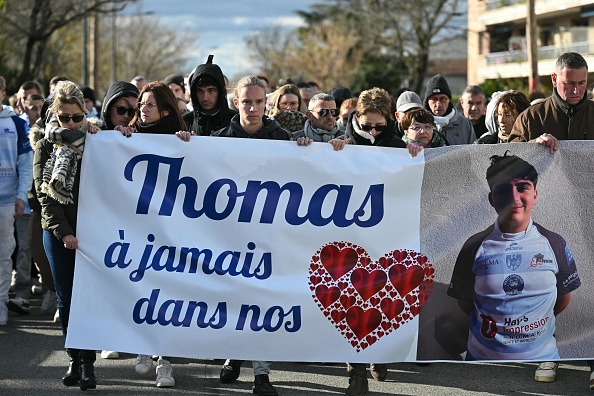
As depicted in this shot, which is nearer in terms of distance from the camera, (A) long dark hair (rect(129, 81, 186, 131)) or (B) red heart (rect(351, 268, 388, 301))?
(B) red heart (rect(351, 268, 388, 301))

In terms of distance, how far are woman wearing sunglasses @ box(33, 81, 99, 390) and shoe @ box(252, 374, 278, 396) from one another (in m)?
1.07

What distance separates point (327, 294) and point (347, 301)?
138 mm

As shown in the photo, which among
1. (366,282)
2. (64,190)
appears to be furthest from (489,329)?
(64,190)

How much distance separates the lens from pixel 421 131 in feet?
24.2

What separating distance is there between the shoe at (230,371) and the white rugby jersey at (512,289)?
1.56m

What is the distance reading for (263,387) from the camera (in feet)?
20.5

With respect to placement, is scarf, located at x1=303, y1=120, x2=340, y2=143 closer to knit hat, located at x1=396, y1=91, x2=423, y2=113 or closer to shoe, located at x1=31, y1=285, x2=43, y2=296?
knit hat, located at x1=396, y1=91, x2=423, y2=113

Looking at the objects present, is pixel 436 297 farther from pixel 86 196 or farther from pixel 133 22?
pixel 133 22

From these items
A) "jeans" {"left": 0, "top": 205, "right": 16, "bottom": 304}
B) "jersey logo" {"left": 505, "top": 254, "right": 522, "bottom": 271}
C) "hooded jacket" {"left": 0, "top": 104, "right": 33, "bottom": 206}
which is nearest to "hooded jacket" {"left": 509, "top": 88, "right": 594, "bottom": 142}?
"jersey logo" {"left": 505, "top": 254, "right": 522, "bottom": 271}

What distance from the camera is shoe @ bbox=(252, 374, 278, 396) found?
6.23 m

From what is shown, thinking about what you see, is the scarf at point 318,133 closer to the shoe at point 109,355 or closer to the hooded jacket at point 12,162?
the shoe at point 109,355

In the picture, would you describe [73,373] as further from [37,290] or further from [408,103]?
[37,290]

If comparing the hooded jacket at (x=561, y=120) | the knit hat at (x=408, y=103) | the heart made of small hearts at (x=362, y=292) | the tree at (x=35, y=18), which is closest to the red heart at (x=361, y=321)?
the heart made of small hearts at (x=362, y=292)

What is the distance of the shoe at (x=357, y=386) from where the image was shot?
631cm
